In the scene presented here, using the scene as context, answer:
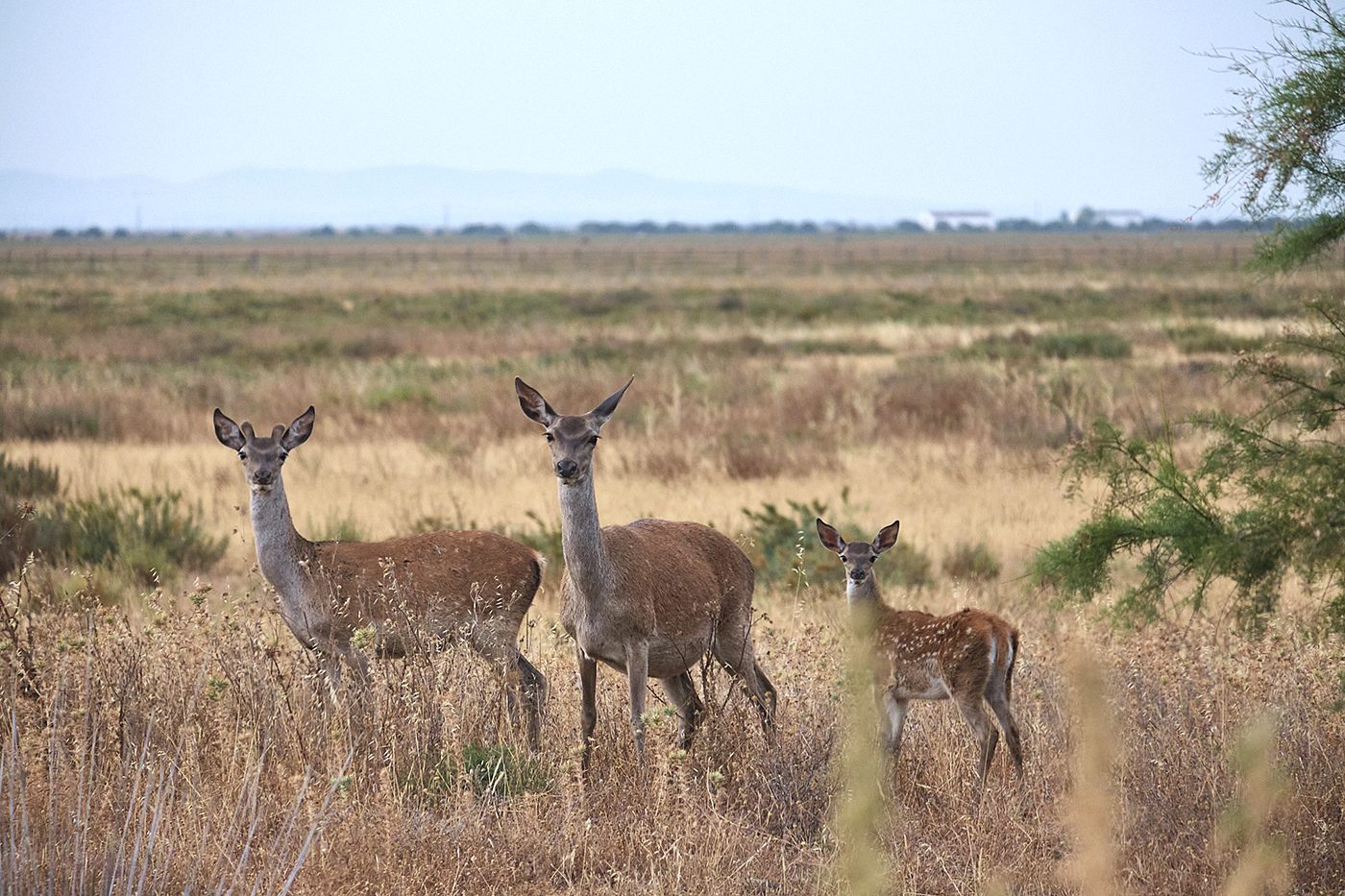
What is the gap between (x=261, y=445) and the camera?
8.32 meters

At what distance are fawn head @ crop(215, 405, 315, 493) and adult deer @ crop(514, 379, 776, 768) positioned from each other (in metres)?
1.47

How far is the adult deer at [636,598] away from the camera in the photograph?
7.33m

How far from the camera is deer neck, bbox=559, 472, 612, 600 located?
7387 mm

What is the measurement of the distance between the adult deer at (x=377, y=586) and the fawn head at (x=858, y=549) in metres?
1.78

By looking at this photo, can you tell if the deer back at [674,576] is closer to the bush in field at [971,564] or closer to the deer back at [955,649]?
the deer back at [955,649]

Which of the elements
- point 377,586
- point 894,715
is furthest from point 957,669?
point 377,586

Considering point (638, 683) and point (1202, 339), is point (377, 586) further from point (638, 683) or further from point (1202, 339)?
point (1202, 339)

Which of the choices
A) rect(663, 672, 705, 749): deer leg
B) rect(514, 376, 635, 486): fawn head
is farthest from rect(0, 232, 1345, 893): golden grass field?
rect(514, 376, 635, 486): fawn head

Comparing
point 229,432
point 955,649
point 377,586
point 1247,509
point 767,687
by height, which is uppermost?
point 229,432

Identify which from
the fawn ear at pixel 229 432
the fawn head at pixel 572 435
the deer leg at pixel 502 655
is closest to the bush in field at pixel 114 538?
the fawn ear at pixel 229 432

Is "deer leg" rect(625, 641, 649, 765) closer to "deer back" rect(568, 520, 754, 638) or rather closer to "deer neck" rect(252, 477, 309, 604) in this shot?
"deer back" rect(568, 520, 754, 638)

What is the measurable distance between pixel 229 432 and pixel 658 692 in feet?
10.7

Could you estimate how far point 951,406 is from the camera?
2262 centimetres

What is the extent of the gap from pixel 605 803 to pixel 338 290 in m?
67.4
